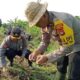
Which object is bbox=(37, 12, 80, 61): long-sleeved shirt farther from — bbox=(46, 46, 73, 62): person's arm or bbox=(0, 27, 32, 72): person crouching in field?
bbox=(0, 27, 32, 72): person crouching in field

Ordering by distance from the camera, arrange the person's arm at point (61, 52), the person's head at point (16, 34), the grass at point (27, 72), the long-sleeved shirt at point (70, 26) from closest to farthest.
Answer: the long-sleeved shirt at point (70, 26) → the person's arm at point (61, 52) → the grass at point (27, 72) → the person's head at point (16, 34)

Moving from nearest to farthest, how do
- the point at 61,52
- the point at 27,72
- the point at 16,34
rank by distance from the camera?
the point at 61,52 → the point at 27,72 → the point at 16,34

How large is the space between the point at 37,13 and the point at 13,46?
3.49 m

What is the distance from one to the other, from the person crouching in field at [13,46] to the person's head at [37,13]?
3.14 m

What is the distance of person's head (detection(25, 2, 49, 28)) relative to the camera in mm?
4211

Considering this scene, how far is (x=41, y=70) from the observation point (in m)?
7.50

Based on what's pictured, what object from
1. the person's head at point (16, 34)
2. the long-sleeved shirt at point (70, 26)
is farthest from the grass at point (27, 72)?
the long-sleeved shirt at point (70, 26)

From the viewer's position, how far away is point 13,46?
7.65m

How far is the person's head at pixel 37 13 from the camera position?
4.21 meters

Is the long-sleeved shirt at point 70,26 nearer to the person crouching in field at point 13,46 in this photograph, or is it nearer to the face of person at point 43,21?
the face of person at point 43,21

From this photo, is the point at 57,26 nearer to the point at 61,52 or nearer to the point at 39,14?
the point at 39,14

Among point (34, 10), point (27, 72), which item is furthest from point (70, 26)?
point (27, 72)

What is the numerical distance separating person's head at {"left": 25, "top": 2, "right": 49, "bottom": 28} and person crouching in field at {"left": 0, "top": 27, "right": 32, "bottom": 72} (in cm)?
314

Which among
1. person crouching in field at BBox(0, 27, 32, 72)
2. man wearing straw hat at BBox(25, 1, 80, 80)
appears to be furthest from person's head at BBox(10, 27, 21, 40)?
man wearing straw hat at BBox(25, 1, 80, 80)
